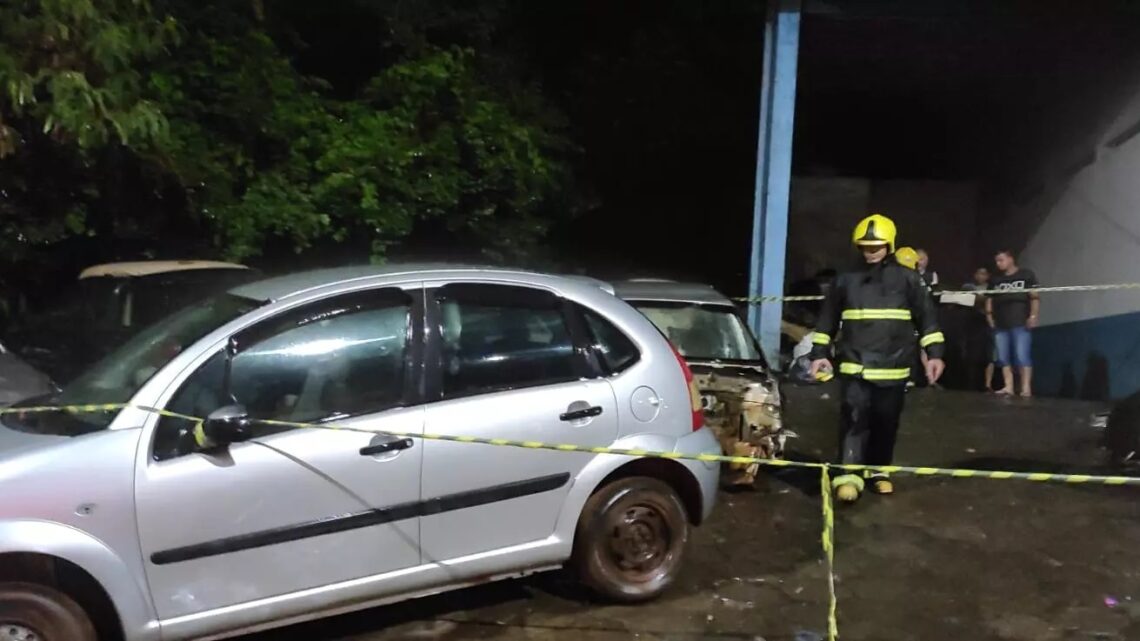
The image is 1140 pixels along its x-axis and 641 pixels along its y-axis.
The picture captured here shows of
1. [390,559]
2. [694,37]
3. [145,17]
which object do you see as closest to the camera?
[390,559]

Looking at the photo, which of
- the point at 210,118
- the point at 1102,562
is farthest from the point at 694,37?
the point at 1102,562

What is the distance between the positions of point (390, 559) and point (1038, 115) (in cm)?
1191

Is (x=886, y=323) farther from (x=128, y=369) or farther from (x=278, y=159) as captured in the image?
(x=278, y=159)

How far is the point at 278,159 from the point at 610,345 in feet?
16.6

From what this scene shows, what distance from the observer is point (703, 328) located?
732 cm

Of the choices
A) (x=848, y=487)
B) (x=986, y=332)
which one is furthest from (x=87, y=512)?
(x=986, y=332)

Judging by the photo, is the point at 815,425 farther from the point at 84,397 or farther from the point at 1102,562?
the point at 84,397

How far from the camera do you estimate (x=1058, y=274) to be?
42.1 feet

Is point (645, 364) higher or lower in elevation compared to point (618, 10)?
lower

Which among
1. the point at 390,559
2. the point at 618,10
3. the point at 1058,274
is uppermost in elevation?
the point at 618,10

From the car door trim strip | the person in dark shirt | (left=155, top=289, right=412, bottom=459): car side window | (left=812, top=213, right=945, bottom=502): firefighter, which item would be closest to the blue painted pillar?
(left=812, top=213, right=945, bottom=502): firefighter

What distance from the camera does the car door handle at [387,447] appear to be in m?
4.31

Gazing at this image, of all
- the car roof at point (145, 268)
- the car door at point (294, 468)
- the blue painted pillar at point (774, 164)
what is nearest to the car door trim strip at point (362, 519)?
the car door at point (294, 468)

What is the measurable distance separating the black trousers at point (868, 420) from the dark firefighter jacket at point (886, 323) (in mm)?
98
